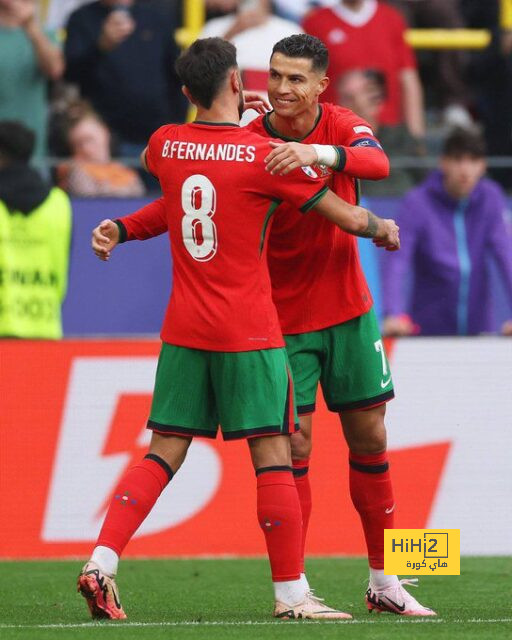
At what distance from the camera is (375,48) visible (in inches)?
463

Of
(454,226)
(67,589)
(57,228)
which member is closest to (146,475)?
(67,589)

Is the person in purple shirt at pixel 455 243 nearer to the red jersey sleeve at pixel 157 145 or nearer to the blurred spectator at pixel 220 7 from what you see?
the blurred spectator at pixel 220 7

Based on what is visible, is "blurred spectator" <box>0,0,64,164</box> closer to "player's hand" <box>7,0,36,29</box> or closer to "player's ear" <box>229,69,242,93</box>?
"player's hand" <box>7,0,36,29</box>

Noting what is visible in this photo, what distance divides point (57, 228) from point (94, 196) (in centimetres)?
155

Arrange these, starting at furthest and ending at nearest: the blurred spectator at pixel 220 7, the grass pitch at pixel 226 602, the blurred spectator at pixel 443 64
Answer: the blurred spectator at pixel 443 64
the blurred spectator at pixel 220 7
the grass pitch at pixel 226 602

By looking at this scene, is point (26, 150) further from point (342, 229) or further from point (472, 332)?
point (342, 229)

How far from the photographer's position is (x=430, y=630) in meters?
5.71

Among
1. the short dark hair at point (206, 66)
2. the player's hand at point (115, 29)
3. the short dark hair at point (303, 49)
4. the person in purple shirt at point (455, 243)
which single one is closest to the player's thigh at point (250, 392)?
the short dark hair at point (206, 66)

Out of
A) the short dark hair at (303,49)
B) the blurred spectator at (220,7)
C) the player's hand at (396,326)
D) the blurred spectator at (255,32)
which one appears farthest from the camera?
the blurred spectator at (220,7)

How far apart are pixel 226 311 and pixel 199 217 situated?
355mm

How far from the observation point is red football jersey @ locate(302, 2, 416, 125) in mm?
11672

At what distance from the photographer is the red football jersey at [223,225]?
19.0ft

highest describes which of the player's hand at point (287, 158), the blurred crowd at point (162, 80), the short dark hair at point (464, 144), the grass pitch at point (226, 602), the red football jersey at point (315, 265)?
the blurred crowd at point (162, 80)

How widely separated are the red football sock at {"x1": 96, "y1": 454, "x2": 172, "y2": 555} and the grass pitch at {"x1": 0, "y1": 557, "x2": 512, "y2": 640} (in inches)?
12.4
